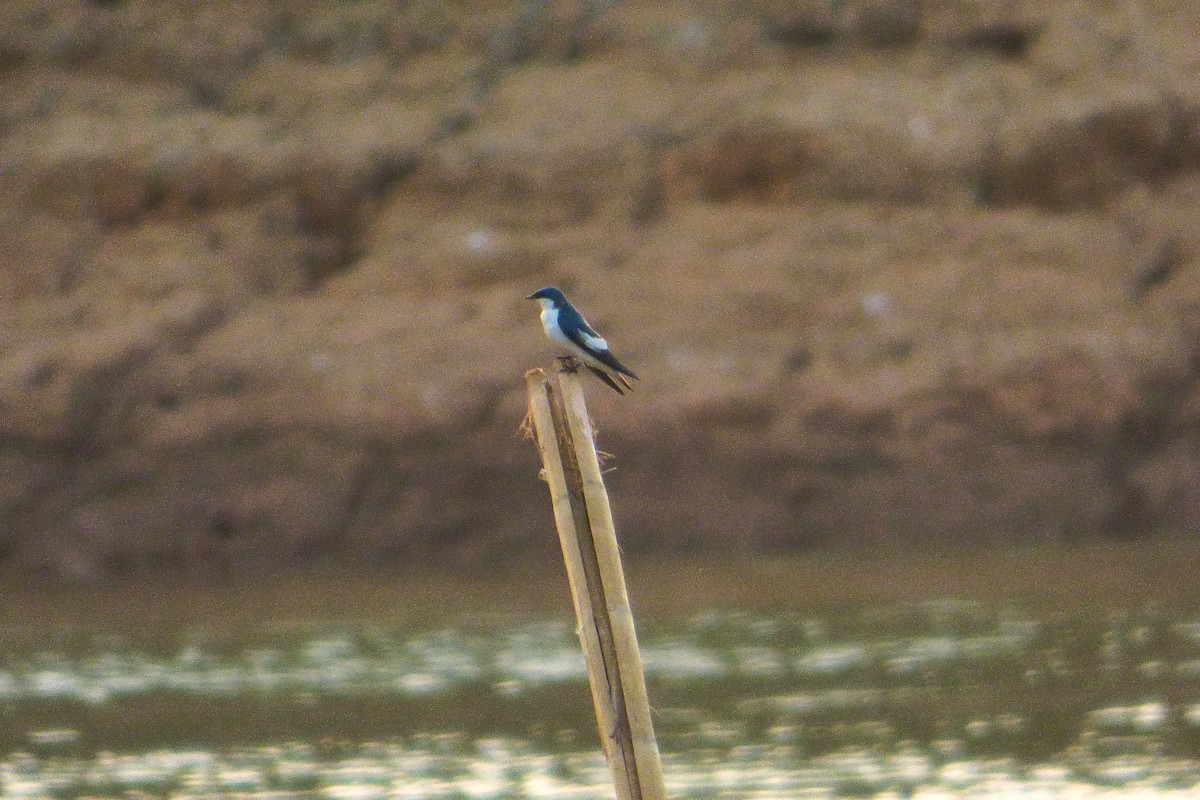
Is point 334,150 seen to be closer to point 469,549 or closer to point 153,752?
point 469,549

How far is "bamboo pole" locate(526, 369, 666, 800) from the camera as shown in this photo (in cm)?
571

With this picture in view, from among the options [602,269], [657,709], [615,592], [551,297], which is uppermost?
[602,269]

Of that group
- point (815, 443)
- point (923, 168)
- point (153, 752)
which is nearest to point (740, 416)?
point (815, 443)

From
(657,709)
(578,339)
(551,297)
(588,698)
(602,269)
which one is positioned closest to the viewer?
(578,339)

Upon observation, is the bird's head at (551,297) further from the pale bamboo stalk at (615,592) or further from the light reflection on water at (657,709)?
the light reflection on water at (657,709)

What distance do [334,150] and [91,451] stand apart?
5551 mm

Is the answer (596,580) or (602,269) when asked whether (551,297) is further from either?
(602,269)

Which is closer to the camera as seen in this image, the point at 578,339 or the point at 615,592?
the point at 615,592

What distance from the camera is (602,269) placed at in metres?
24.2

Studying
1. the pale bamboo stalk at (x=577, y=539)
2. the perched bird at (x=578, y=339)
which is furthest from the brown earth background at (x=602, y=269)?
the pale bamboo stalk at (x=577, y=539)

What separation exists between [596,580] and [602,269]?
18518 mm

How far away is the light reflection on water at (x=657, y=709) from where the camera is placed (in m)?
11.0

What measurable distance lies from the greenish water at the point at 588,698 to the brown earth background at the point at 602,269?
125 inches

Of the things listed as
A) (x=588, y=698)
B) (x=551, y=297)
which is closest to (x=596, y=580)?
(x=551, y=297)
